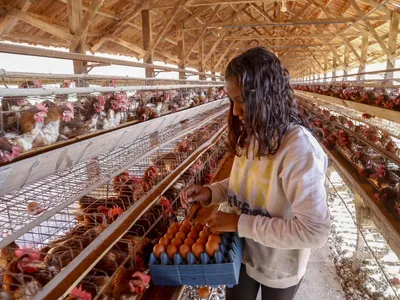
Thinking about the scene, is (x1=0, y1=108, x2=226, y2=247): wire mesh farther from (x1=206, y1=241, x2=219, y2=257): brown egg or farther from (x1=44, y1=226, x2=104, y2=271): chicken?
(x1=206, y1=241, x2=219, y2=257): brown egg

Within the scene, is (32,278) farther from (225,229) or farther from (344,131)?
(344,131)

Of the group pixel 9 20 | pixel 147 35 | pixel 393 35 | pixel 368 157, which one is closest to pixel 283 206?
pixel 368 157

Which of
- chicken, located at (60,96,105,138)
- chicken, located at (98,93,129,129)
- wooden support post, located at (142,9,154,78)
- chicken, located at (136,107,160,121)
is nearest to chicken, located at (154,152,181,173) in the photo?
chicken, located at (136,107,160,121)

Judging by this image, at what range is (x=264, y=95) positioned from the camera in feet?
3.04

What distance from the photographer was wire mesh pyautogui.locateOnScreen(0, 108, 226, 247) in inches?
52.8

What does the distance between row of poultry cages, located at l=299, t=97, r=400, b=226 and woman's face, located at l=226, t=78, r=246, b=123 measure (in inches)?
38.6

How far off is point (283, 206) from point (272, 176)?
4.3 inches

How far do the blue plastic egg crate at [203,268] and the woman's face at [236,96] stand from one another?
1.53ft

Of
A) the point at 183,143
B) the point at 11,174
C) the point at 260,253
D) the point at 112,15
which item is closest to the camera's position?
the point at 11,174

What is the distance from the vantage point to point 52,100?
65.5 inches

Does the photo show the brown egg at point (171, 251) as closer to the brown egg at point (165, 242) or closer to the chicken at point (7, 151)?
the brown egg at point (165, 242)

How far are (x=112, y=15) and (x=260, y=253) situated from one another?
4.51 meters

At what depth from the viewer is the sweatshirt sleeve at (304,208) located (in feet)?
2.83

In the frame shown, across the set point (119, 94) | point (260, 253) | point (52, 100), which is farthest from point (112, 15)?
point (260, 253)
